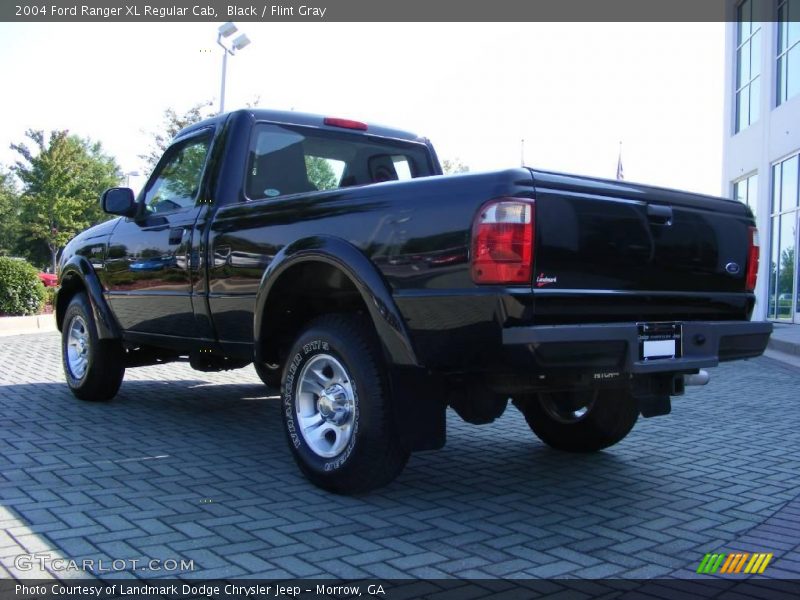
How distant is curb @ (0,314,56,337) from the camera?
14.5 metres

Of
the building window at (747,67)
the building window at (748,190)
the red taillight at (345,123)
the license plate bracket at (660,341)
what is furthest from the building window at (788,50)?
the license plate bracket at (660,341)

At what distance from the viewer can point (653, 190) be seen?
3969mm

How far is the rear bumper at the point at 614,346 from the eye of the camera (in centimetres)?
332

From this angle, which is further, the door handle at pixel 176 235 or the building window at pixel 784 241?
the building window at pixel 784 241

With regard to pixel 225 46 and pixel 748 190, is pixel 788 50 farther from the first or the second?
pixel 225 46

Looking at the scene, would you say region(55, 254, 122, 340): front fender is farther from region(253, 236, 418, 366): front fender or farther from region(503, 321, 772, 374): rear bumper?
region(503, 321, 772, 374): rear bumper

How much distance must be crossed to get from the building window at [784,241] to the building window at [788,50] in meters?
1.73

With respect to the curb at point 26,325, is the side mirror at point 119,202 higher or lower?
higher

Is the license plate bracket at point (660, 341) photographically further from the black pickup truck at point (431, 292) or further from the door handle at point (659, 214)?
the door handle at point (659, 214)

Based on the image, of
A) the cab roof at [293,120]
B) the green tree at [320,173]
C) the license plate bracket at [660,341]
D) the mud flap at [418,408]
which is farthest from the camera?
the green tree at [320,173]

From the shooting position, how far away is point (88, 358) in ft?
21.9

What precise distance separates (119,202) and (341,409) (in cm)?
280

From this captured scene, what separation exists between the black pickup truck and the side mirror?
0.42 m

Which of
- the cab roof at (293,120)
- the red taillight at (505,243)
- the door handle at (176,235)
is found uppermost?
the cab roof at (293,120)
